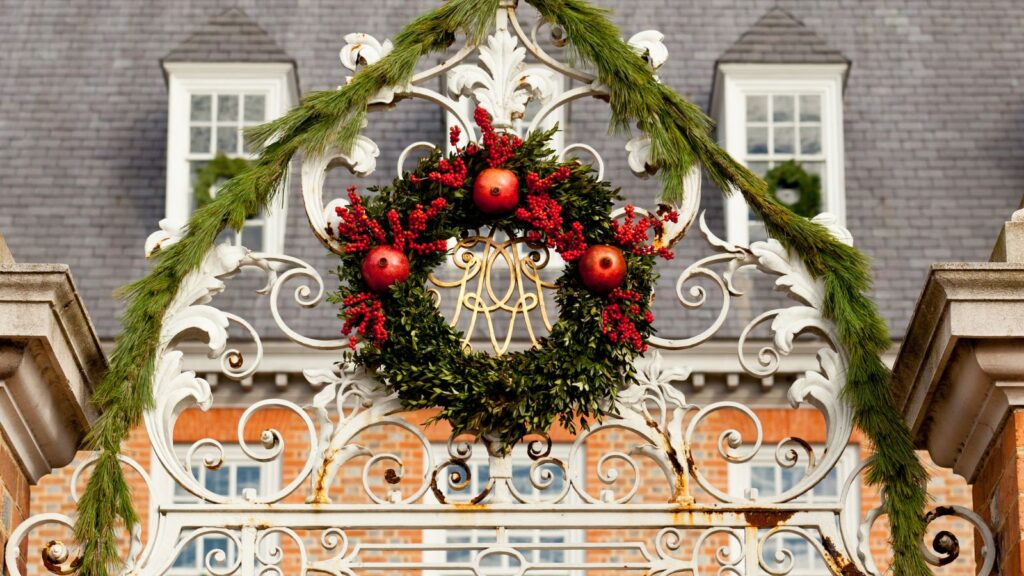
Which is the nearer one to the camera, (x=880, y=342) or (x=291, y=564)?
(x=880, y=342)

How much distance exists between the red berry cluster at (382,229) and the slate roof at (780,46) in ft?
35.4

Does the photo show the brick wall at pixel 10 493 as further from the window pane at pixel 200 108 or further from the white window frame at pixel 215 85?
the window pane at pixel 200 108

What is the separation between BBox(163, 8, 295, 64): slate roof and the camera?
19.4m

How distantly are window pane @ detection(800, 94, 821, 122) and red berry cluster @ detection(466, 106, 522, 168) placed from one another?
1081 centimetres

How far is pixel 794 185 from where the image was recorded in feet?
62.1

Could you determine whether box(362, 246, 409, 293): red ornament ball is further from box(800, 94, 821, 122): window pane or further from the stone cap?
box(800, 94, 821, 122): window pane

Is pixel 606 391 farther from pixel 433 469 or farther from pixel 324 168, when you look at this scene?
pixel 324 168

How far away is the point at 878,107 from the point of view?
20.0 metres

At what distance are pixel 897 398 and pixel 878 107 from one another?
11637 mm

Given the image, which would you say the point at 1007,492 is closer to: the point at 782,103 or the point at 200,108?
the point at 782,103

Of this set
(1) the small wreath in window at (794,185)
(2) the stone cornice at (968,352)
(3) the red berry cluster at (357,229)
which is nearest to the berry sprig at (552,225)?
(3) the red berry cluster at (357,229)

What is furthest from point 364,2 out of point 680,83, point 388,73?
point 388,73

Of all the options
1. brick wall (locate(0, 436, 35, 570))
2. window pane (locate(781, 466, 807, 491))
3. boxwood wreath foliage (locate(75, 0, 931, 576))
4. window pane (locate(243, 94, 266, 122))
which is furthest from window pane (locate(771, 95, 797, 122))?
brick wall (locate(0, 436, 35, 570))

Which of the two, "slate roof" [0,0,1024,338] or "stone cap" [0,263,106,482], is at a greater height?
"slate roof" [0,0,1024,338]
